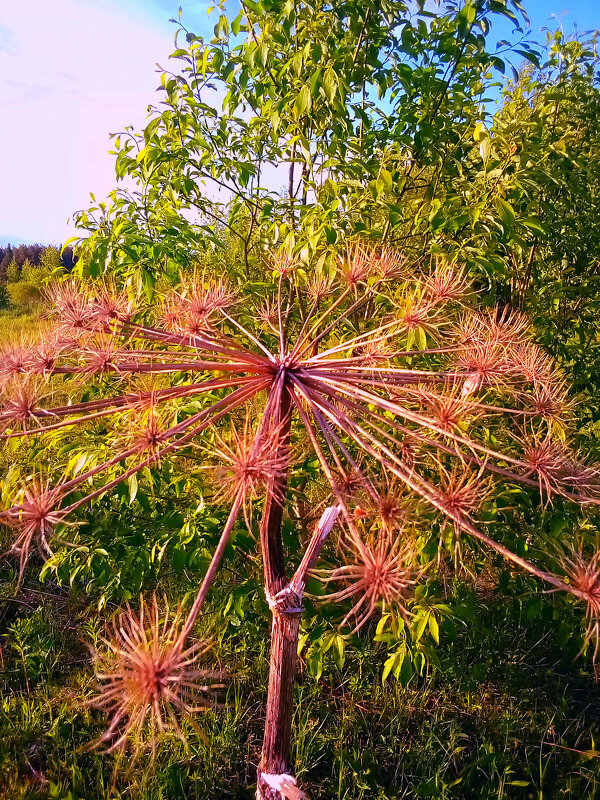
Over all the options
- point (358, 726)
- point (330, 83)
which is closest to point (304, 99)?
point (330, 83)

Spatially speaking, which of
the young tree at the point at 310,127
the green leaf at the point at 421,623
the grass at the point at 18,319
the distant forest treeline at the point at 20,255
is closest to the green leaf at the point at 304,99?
the young tree at the point at 310,127

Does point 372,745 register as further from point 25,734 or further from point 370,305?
point 370,305

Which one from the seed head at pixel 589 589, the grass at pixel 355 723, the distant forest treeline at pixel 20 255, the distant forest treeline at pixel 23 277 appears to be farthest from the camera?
the distant forest treeline at pixel 20 255

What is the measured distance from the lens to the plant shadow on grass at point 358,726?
2.83 metres

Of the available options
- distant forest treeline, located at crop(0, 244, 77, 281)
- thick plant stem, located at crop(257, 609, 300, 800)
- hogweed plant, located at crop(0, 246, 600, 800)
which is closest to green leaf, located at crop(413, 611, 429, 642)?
hogweed plant, located at crop(0, 246, 600, 800)

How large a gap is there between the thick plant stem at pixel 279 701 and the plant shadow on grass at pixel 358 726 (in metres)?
0.98

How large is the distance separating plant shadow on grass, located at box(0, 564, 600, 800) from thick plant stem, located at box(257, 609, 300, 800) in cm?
98

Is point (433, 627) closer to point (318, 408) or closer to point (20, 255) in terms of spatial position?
point (318, 408)

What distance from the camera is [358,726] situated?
10.5 feet

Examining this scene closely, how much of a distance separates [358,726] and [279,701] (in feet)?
5.49

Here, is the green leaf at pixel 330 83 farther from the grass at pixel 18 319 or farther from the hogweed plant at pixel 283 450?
the grass at pixel 18 319

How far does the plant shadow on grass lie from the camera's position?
9.30 feet

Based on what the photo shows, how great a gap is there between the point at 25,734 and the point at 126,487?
173 centimetres

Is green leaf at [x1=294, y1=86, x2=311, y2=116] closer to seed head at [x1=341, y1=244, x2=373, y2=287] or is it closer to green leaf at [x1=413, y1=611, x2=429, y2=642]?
seed head at [x1=341, y1=244, x2=373, y2=287]
